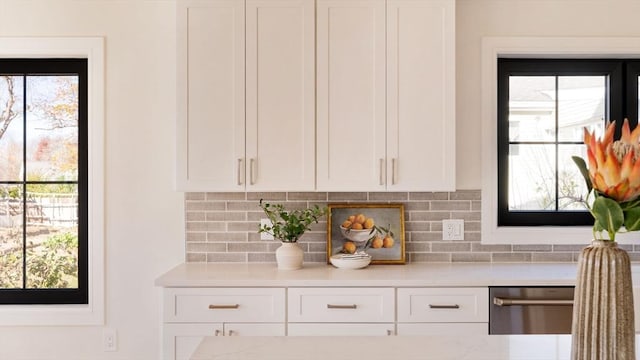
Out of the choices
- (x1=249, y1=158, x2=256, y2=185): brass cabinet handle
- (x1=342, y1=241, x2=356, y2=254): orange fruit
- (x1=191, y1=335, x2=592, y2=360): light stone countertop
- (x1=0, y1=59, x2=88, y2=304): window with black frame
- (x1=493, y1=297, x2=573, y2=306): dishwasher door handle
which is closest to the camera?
(x1=191, y1=335, x2=592, y2=360): light stone countertop

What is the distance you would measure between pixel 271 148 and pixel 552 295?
61.2 inches

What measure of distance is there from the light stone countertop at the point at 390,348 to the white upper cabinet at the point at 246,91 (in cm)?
131

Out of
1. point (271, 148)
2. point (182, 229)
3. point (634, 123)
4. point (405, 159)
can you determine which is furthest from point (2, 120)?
point (634, 123)

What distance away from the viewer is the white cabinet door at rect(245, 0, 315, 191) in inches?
101

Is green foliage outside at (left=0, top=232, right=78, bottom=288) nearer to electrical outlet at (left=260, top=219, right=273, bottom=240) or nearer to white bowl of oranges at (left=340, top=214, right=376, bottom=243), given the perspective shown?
electrical outlet at (left=260, top=219, right=273, bottom=240)

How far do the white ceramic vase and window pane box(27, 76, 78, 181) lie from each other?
1.36 m

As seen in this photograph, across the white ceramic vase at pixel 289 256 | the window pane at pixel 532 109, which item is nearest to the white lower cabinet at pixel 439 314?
the white ceramic vase at pixel 289 256

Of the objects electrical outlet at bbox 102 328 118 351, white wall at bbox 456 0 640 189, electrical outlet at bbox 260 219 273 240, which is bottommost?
electrical outlet at bbox 102 328 118 351

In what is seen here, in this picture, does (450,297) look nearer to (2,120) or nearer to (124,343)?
(124,343)

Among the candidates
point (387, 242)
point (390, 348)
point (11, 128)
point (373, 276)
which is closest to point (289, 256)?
point (373, 276)

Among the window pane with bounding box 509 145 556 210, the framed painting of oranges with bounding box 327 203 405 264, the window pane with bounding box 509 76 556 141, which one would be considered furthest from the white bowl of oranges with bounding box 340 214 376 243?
the window pane with bounding box 509 76 556 141

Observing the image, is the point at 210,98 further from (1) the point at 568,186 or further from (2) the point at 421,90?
(1) the point at 568,186

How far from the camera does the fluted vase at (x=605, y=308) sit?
0.96 metres

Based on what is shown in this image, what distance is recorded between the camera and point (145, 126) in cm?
290
